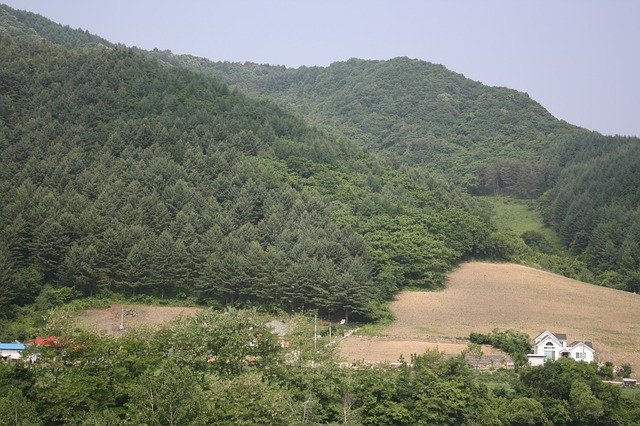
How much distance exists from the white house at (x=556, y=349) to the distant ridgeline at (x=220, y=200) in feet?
34.0

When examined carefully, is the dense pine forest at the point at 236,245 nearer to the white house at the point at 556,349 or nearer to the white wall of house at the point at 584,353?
the white house at the point at 556,349

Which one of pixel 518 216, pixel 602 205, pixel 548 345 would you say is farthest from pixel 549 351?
pixel 518 216

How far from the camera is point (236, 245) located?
52.3 metres

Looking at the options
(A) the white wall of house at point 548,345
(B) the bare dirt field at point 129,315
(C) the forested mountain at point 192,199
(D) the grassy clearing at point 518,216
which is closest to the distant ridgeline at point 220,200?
(C) the forested mountain at point 192,199

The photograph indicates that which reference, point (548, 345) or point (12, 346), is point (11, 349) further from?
point (548, 345)

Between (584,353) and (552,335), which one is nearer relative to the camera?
(584,353)

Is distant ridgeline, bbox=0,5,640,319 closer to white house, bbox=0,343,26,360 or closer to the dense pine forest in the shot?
the dense pine forest

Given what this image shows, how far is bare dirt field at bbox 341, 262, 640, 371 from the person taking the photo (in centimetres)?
4453

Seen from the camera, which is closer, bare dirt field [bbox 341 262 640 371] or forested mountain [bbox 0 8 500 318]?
bare dirt field [bbox 341 262 640 371]

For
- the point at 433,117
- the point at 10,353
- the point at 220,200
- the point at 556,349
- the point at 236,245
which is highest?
the point at 433,117

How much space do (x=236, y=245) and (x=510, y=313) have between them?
17312 millimetres

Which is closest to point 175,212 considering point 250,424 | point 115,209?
point 115,209

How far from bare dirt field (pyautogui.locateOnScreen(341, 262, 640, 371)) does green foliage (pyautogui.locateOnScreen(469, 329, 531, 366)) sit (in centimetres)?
141

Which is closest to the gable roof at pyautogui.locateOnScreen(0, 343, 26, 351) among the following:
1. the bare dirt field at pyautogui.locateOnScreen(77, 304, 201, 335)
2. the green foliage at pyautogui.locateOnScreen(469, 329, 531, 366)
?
the bare dirt field at pyautogui.locateOnScreen(77, 304, 201, 335)
